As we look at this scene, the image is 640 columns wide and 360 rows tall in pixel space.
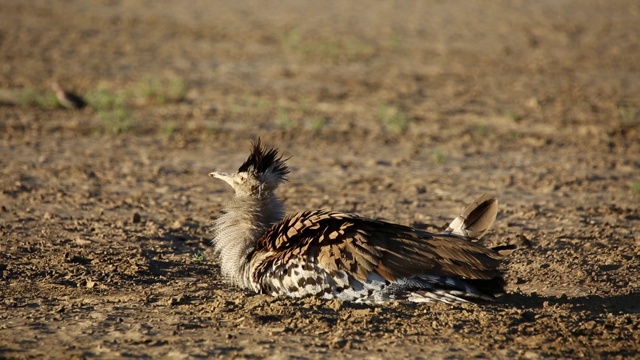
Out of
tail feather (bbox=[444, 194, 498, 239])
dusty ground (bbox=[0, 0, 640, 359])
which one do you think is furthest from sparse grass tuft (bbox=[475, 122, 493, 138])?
tail feather (bbox=[444, 194, 498, 239])

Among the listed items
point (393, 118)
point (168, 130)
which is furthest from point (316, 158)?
point (168, 130)

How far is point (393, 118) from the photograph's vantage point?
1167 cm

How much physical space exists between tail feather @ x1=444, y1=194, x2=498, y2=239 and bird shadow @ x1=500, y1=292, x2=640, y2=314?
443 millimetres

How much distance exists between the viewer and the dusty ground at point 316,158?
5.39 metres

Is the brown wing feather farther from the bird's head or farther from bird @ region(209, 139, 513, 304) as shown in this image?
the bird's head

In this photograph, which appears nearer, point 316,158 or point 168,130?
point 316,158

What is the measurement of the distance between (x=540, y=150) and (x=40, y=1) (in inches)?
524

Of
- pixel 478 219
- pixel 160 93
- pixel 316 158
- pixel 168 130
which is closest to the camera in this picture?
pixel 478 219

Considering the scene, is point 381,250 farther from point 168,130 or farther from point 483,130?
point 483,130

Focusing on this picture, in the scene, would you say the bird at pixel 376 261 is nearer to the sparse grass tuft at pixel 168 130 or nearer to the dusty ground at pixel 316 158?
the dusty ground at pixel 316 158

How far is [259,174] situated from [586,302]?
7.47 feet

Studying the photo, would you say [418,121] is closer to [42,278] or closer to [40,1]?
[42,278]

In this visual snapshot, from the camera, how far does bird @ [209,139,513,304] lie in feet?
18.4

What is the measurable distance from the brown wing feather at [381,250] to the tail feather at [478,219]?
23cm
